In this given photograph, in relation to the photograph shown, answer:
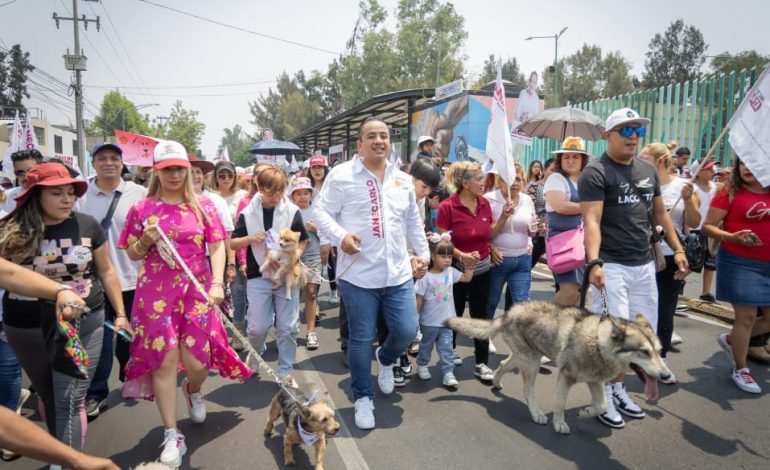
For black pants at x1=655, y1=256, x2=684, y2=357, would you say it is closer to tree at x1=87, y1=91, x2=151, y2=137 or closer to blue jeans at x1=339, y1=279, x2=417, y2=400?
blue jeans at x1=339, y1=279, x2=417, y2=400

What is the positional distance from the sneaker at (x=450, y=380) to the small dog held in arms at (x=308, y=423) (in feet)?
5.18

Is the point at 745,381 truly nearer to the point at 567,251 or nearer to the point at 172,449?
the point at 567,251

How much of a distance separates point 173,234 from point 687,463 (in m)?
3.80

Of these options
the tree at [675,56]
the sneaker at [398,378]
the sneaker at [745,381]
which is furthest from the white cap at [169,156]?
the tree at [675,56]

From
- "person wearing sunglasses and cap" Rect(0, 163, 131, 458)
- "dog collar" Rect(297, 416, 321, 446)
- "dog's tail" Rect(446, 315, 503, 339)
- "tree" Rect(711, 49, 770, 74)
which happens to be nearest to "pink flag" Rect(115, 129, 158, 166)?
"person wearing sunglasses and cap" Rect(0, 163, 131, 458)

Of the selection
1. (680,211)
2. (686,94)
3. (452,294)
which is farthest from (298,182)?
(686,94)

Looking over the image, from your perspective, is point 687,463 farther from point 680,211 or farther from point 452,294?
point 680,211

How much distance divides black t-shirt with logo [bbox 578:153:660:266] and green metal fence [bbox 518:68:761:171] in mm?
8654

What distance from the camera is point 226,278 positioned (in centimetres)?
489

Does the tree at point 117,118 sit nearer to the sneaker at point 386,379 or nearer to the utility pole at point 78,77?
the utility pole at point 78,77

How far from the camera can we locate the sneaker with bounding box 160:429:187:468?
3.05m

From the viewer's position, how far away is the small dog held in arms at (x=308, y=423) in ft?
9.81

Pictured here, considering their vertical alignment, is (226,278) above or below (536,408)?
above

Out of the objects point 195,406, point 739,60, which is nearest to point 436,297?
point 195,406
